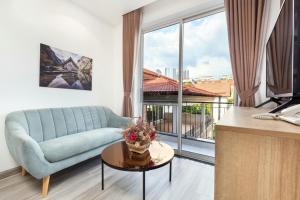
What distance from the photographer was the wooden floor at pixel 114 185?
1711mm

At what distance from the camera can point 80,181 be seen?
1985 millimetres

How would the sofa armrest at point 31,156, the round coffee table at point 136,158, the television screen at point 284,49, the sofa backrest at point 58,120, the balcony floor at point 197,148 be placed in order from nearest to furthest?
the television screen at point 284,49, the round coffee table at point 136,158, the sofa armrest at point 31,156, the sofa backrest at point 58,120, the balcony floor at point 197,148

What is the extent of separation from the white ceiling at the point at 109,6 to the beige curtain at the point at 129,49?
6.6 inches

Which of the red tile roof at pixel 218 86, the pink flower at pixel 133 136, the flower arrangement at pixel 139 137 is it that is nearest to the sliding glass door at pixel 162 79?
the red tile roof at pixel 218 86

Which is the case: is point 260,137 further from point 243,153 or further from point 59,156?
point 59,156

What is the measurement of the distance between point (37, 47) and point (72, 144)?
155 centimetres

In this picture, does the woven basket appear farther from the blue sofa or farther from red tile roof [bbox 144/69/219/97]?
red tile roof [bbox 144/69/219/97]

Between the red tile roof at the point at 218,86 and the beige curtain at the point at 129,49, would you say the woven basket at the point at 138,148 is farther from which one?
the red tile roof at the point at 218,86

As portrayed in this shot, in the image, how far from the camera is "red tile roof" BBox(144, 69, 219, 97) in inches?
124

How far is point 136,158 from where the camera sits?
1662 millimetres

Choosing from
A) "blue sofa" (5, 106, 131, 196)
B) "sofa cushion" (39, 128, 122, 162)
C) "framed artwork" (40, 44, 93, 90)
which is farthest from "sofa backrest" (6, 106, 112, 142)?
"framed artwork" (40, 44, 93, 90)

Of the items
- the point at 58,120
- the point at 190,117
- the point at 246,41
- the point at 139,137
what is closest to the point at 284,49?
the point at 246,41

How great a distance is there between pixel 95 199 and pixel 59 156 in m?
0.62

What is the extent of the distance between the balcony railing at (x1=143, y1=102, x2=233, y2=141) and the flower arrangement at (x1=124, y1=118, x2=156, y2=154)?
1560mm
